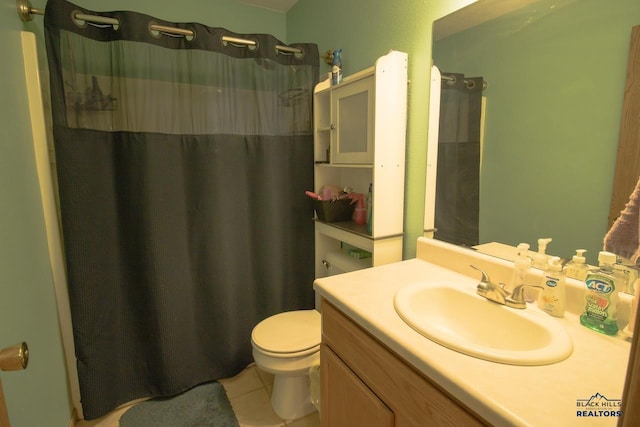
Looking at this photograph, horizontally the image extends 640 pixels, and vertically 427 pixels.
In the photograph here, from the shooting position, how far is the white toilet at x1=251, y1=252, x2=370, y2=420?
57.1 inches

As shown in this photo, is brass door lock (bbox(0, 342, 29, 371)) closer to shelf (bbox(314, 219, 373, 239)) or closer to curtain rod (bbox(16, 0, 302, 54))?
shelf (bbox(314, 219, 373, 239))

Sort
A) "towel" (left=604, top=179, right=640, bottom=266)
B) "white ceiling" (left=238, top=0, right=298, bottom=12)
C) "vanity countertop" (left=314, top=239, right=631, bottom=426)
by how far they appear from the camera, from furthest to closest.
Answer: "white ceiling" (left=238, top=0, right=298, bottom=12) < "towel" (left=604, top=179, right=640, bottom=266) < "vanity countertop" (left=314, top=239, right=631, bottom=426)

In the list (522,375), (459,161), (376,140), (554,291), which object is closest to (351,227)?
(376,140)

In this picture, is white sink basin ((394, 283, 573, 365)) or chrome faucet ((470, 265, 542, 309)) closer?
white sink basin ((394, 283, 573, 365))

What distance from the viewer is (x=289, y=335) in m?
1.54

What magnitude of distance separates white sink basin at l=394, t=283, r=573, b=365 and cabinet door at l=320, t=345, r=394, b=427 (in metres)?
0.25

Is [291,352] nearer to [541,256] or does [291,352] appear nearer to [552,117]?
[541,256]

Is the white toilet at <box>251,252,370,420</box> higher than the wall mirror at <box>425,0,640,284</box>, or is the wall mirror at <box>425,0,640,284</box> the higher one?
the wall mirror at <box>425,0,640,284</box>

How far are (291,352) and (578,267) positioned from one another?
1.12 meters

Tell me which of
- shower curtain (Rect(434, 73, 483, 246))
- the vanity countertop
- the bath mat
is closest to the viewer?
the vanity countertop

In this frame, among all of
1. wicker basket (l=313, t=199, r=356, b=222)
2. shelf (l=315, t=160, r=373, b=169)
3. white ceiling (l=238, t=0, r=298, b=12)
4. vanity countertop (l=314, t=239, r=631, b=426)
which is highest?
white ceiling (l=238, t=0, r=298, b=12)

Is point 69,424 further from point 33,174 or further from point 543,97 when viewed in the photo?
point 543,97

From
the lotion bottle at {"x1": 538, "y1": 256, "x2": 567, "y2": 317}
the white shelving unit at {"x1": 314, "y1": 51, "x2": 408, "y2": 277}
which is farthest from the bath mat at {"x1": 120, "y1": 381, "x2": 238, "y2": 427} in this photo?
the lotion bottle at {"x1": 538, "y1": 256, "x2": 567, "y2": 317}

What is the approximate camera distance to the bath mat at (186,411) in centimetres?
154
